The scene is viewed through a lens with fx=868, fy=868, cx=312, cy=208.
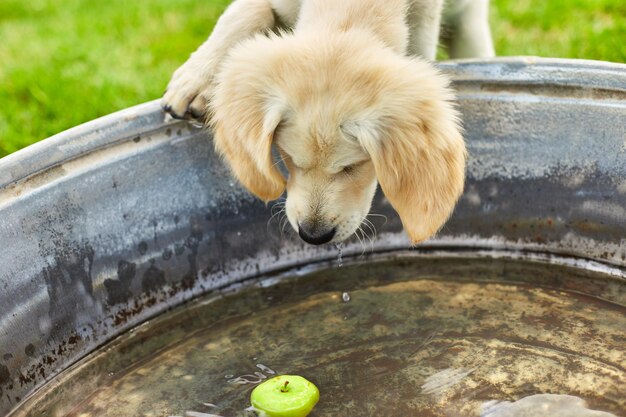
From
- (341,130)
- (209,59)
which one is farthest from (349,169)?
(209,59)

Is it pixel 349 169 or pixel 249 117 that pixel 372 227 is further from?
pixel 249 117

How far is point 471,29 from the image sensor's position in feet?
10.5

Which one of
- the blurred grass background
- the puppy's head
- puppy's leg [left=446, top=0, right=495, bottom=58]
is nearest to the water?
the puppy's head

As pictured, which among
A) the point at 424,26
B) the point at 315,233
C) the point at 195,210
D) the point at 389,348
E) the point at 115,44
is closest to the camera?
the point at 315,233

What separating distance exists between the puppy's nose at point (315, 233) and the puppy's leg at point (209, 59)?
21.3 inches

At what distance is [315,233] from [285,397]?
40cm

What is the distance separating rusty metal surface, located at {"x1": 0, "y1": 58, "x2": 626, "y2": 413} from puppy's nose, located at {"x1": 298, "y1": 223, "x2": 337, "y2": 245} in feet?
1.67

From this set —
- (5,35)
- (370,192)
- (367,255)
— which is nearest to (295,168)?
(370,192)

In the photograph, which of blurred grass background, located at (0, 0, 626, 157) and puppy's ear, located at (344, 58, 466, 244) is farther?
blurred grass background, located at (0, 0, 626, 157)

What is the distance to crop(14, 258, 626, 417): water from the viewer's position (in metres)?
2.16

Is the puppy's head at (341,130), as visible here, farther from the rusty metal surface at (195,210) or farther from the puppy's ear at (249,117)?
the rusty metal surface at (195,210)

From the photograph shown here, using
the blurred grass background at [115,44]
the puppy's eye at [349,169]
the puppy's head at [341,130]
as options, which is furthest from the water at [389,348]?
the blurred grass background at [115,44]

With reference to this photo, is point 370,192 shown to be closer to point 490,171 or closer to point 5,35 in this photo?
point 490,171

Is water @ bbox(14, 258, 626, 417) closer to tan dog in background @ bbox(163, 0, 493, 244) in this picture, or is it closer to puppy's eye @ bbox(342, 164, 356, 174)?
tan dog in background @ bbox(163, 0, 493, 244)
